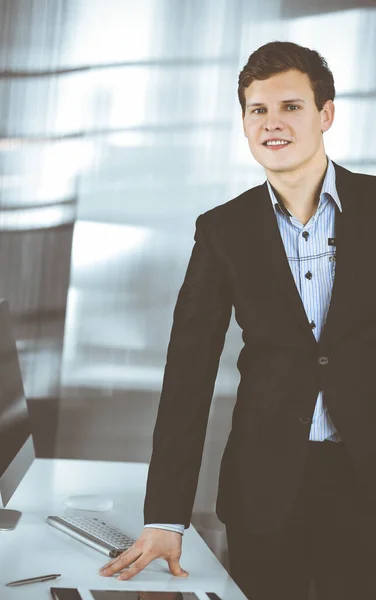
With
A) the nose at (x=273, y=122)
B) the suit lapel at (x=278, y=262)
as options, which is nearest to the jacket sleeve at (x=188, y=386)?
the suit lapel at (x=278, y=262)

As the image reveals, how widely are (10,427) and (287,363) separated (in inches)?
23.8

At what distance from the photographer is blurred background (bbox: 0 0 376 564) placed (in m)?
2.80

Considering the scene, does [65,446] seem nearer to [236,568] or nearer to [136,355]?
[136,355]

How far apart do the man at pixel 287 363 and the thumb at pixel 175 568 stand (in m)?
0.13

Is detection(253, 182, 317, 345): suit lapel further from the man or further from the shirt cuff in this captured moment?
the shirt cuff

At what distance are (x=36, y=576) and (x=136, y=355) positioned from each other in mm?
1655

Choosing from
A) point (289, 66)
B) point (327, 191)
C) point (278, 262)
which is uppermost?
point (289, 66)

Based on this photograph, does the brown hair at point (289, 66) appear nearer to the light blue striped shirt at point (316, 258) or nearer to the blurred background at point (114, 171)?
the light blue striped shirt at point (316, 258)

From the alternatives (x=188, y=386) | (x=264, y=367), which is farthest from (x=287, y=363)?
(x=188, y=386)

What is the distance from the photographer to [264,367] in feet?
5.18

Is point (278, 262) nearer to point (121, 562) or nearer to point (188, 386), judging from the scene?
point (188, 386)

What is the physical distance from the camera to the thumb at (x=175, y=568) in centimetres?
130

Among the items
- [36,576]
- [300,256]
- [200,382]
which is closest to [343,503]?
[200,382]

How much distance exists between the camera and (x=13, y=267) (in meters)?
2.82
